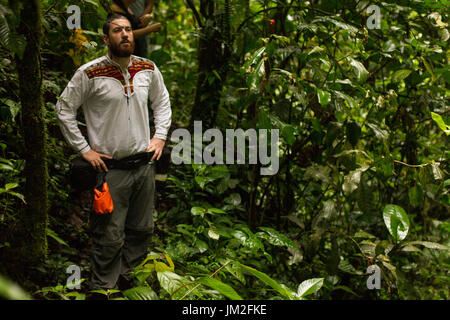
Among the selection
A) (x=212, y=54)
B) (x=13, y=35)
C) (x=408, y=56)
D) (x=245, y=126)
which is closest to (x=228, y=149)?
(x=245, y=126)

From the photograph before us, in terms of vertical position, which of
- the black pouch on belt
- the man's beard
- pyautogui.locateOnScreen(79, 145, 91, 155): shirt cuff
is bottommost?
the black pouch on belt

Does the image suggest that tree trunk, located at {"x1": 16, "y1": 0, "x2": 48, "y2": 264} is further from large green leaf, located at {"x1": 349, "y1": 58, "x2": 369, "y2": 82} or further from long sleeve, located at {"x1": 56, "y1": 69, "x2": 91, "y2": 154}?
large green leaf, located at {"x1": 349, "y1": 58, "x2": 369, "y2": 82}

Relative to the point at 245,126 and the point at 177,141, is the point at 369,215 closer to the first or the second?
the point at 245,126

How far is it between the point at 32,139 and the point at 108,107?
479 millimetres

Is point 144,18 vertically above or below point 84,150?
above

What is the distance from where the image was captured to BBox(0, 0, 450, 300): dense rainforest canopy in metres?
2.23

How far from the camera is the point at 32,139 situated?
2.06m

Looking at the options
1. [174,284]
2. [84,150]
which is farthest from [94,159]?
[174,284]

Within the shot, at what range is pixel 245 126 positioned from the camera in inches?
132

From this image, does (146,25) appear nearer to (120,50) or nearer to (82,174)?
(120,50)

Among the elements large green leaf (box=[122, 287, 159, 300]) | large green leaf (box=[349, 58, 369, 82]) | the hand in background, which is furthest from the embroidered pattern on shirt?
large green leaf (box=[122, 287, 159, 300])

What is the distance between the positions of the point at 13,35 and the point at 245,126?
6.65 feet

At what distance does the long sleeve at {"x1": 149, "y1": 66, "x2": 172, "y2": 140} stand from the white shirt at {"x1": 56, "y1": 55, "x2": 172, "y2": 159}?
0.14 meters

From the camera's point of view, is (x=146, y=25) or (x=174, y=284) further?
(x=146, y=25)
